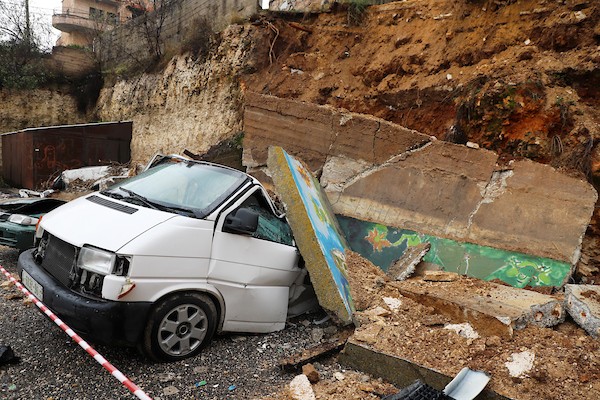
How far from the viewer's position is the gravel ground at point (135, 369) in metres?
2.96

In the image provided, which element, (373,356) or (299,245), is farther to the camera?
(299,245)

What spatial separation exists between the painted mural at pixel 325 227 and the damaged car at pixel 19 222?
390 cm

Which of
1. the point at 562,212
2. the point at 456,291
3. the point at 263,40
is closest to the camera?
the point at 456,291

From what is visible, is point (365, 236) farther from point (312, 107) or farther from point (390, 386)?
point (390, 386)

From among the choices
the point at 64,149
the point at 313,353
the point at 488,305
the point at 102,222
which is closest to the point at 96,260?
the point at 102,222

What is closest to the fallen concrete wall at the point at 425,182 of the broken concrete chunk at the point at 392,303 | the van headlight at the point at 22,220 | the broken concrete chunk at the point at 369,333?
the broken concrete chunk at the point at 392,303

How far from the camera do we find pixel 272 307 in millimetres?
4047

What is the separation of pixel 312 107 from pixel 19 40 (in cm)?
1949

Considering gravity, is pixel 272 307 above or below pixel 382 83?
below

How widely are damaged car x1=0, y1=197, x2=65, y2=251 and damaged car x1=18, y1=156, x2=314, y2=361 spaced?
2.33m

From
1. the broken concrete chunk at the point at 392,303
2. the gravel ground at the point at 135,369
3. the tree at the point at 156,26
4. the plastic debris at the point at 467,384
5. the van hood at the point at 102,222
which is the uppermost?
the tree at the point at 156,26

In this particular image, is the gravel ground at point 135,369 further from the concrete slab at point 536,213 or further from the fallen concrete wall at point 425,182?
the concrete slab at point 536,213

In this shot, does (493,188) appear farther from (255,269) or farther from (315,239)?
(255,269)

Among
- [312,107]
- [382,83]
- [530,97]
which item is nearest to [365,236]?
[312,107]
